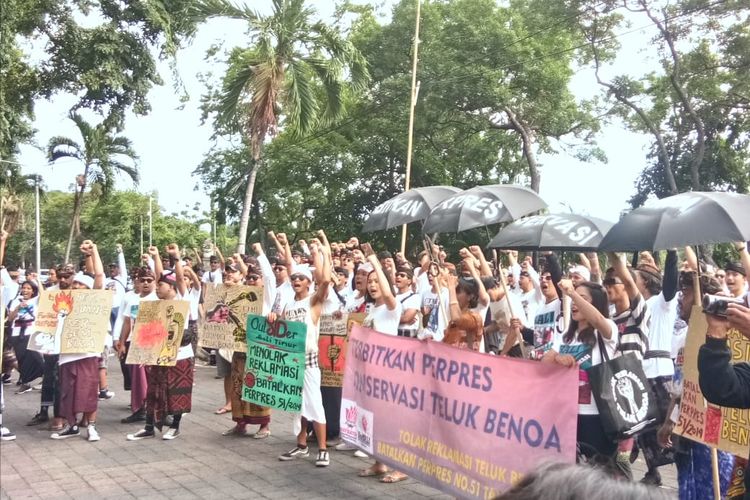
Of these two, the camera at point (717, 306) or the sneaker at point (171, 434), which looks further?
the sneaker at point (171, 434)

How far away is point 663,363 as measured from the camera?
6.59m

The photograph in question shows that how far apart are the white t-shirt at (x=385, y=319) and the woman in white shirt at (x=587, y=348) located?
2229 mm

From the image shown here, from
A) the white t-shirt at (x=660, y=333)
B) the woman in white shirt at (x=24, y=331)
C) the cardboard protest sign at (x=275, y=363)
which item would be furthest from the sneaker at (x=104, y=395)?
the white t-shirt at (x=660, y=333)

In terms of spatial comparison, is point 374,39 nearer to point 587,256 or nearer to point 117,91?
point 117,91

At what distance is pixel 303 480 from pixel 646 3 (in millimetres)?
22762

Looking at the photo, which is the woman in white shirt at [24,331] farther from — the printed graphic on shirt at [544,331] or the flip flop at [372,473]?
the printed graphic on shirt at [544,331]

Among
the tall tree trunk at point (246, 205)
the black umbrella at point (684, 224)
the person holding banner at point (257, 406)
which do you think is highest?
the tall tree trunk at point (246, 205)

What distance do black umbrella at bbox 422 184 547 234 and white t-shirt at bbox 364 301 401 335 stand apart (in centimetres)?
123

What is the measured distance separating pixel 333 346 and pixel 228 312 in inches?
73.6

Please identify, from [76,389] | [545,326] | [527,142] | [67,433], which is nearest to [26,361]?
[67,433]

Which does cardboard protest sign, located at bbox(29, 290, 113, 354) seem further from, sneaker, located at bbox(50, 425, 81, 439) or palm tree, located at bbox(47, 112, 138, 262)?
palm tree, located at bbox(47, 112, 138, 262)

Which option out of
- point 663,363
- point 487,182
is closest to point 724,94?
point 487,182

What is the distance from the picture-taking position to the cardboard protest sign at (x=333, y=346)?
25.7 feet

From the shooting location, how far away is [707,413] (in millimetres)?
4676
